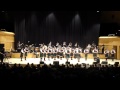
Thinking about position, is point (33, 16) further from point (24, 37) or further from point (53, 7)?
point (53, 7)

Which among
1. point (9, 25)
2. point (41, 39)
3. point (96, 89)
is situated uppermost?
point (9, 25)

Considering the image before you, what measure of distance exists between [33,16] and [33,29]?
1.24 meters

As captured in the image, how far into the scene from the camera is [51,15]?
2125 cm

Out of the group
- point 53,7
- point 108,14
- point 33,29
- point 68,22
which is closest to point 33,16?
point 33,29

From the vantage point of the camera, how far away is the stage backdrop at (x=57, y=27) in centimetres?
2077

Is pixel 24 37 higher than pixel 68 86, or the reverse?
pixel 24 37

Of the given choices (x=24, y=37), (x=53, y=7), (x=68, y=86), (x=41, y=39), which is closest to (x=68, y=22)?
(x=41, y=39)

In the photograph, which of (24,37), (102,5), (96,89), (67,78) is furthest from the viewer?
(24,37)

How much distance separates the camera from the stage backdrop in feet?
68.1

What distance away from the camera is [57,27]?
21.2 metres

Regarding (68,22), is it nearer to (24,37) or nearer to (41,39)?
(41,39)

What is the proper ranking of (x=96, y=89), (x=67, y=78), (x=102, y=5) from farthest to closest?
(x=102, y=5) → (x=67, y=78) → (x=96, y=89)

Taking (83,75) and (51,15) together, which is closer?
(83,75)

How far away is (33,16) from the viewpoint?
2116 cm
